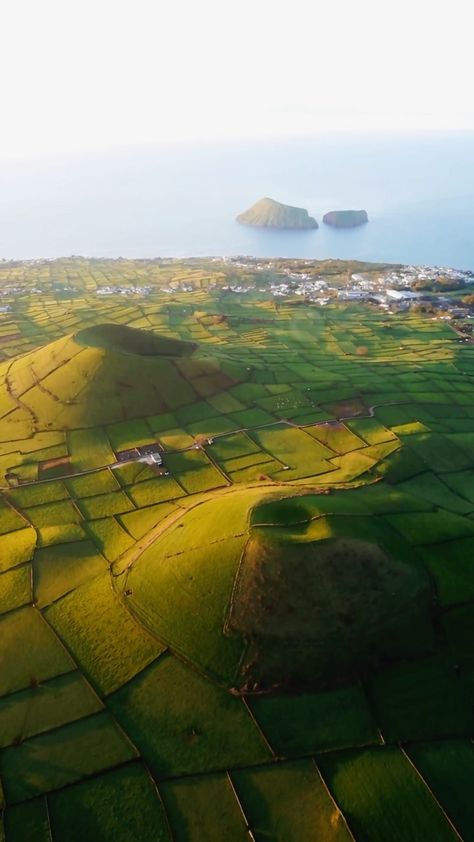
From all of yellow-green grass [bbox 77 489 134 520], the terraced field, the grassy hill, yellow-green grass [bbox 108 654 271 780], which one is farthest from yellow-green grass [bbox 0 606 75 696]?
the grassy hill

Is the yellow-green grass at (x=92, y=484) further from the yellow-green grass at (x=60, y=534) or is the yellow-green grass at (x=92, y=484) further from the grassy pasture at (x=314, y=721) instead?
the grassy pasture at (x=314, y=721)

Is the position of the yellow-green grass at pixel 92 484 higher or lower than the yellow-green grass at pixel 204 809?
higher

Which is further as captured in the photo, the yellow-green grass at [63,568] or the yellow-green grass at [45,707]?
the yellow-green grass at [63,568]

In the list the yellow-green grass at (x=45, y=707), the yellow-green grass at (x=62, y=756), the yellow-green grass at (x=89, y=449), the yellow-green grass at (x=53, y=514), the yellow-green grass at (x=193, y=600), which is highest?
the yellow-green grass at (x=193, y=600)

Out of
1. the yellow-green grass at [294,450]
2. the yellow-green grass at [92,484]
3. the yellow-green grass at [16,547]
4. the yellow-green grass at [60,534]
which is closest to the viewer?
the yellow-green grass at [16,547]

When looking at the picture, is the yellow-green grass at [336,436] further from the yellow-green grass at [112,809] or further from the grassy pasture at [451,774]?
the yellow-green grass at [112,809]

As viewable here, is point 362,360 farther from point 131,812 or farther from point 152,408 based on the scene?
point 131,812

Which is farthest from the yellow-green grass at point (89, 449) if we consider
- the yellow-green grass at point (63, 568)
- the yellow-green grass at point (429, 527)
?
the yellow-green grass at point (429, 527)

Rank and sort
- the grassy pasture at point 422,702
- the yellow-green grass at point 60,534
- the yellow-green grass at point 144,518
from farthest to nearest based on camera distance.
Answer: the yellow-green grass at point 144,518 → the yellow-green grass at point 60,534 → the grassy pasture at point 422,702

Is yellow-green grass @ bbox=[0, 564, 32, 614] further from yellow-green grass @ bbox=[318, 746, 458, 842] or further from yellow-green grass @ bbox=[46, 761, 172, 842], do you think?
yellow-green grass @ bbox=[318, 746, 458, 842]
